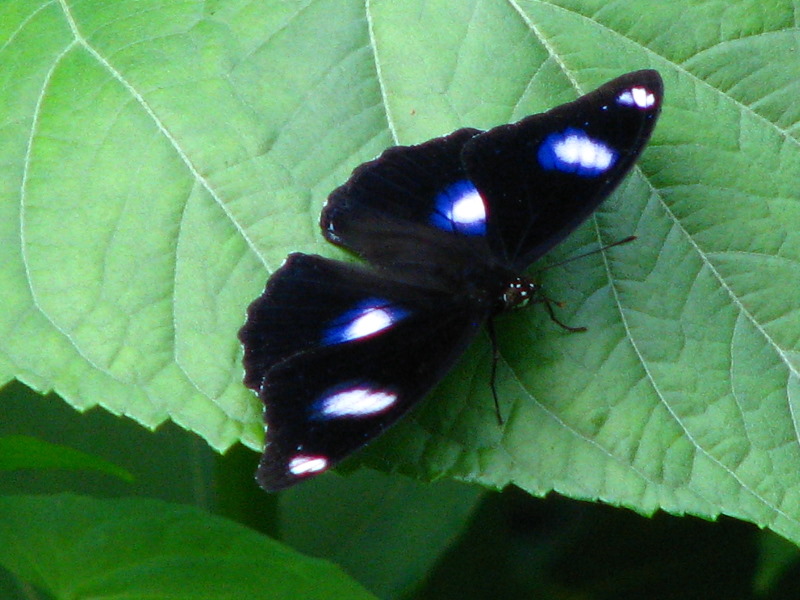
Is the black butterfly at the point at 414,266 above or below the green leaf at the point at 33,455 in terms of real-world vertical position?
below

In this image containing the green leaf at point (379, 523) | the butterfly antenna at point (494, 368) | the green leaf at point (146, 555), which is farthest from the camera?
the green leaf at point (379, 523)

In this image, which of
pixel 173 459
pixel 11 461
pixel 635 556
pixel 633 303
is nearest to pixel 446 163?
pixel 633 303

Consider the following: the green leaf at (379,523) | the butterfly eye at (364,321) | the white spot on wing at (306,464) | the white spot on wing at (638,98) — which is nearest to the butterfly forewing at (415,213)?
the butterfly eye at (364,321)

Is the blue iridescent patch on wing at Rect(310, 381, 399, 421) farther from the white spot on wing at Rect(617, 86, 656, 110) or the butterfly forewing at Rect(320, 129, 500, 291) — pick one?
the white spot on wing at Rect(617, 86, 656, 110)

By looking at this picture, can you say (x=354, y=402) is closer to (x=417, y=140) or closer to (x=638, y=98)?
(x=417, y=140)

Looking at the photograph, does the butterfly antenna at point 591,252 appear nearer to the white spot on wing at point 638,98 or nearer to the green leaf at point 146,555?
the white spot on wing at point 638,98
